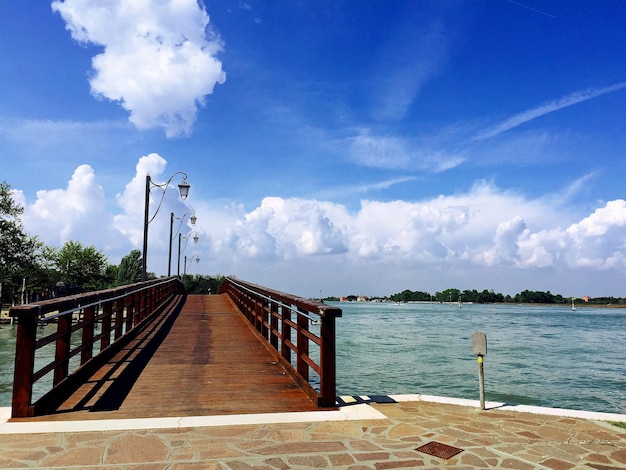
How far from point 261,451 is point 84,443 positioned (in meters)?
1.55

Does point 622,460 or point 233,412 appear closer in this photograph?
point 622,460

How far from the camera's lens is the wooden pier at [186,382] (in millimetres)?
5297

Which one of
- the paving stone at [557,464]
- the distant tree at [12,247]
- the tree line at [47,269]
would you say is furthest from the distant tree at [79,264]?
the paving stone at [557,464]

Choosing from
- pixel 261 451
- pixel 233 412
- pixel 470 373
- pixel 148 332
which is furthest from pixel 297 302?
pixel 470 373

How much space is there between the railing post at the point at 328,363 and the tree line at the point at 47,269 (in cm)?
1132

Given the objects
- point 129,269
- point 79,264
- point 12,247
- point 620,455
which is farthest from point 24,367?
point 129,269

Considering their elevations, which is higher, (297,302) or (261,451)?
(297,302)

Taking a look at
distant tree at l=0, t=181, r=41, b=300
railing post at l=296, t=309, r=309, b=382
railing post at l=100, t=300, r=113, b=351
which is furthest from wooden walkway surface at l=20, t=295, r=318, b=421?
distant tree at l=0, t=181, r=41, b=300

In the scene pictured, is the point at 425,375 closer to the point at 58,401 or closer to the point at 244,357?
the point at 244,357

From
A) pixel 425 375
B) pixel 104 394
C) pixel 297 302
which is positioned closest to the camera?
pixel 104 394

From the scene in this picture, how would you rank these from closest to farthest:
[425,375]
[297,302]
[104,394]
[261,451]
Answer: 1. [261,451]
2. [104,394]
3. [297,302]
4. [425,375]

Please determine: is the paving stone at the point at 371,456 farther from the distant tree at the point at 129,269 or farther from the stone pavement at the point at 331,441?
the distant tree at the point at 129,269

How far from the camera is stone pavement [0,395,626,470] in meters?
3.77

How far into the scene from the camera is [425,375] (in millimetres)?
18172
